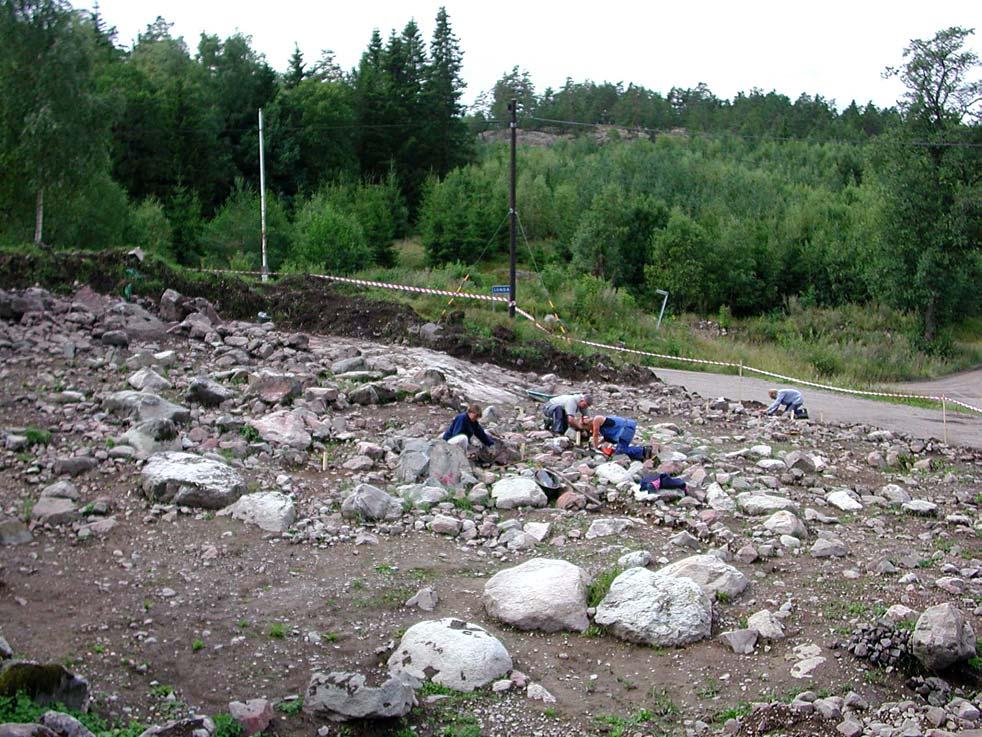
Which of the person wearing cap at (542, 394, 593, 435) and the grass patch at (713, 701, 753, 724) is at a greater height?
the person wearing cap at (542, 394, 593, 435)

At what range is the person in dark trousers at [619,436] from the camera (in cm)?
1153

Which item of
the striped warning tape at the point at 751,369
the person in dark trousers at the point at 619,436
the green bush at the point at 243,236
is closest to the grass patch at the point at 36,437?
the person in dark trousers at the point at 619,436

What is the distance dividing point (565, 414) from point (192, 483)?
5173 mm

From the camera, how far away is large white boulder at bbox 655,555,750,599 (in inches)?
295

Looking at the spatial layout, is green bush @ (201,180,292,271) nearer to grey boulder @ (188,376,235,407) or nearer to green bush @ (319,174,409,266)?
green bush @ (319,174,409,266)

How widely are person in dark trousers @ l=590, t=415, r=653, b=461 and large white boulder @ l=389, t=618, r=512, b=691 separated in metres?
5.36

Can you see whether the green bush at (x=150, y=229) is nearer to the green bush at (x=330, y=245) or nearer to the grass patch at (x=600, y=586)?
the green bush at (x=330, y=245)

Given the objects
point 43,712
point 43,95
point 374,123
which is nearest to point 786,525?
point 43,712

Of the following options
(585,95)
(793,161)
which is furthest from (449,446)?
(585,95)

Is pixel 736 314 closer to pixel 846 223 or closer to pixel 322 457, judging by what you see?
pixel 846 223

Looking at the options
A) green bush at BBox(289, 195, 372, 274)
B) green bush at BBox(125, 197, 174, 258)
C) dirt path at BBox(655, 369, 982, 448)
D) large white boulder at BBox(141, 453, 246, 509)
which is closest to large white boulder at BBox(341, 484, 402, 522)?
large white boulder at BBox(141, 453, 246, 509)

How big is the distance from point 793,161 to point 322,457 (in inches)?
2432

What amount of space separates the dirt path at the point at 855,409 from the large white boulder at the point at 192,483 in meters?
12.0

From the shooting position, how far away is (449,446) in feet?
34.1
